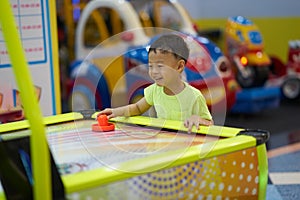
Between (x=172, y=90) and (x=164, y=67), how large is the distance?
0.20ft

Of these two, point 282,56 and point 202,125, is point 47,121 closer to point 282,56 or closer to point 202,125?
point 202,125

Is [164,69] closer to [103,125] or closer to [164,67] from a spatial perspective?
[164,67]

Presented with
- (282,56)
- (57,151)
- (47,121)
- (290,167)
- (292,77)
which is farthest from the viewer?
(282,56)

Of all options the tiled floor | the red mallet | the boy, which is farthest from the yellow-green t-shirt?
the tiled floor

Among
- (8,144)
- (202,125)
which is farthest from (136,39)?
(8,144)

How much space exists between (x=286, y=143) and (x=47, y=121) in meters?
1.47

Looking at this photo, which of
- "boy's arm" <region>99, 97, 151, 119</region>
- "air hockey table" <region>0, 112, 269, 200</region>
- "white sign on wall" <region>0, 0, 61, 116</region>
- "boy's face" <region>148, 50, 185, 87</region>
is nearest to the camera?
"air hockey table" <region>0, 112, 269, 200</region>

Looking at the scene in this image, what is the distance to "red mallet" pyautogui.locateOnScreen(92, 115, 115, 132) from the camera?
118 centimetres

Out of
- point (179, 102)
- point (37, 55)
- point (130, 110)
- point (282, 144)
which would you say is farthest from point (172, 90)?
point (282, 144)

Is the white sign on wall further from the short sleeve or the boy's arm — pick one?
the short sleeve

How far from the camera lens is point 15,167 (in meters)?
0.81

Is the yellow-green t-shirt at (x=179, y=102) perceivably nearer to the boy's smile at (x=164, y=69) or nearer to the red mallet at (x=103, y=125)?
the boy's smile at (x=164, y=69)

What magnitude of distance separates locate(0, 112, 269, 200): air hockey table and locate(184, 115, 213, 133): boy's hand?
0.04ft

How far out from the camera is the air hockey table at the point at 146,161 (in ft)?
2.66
